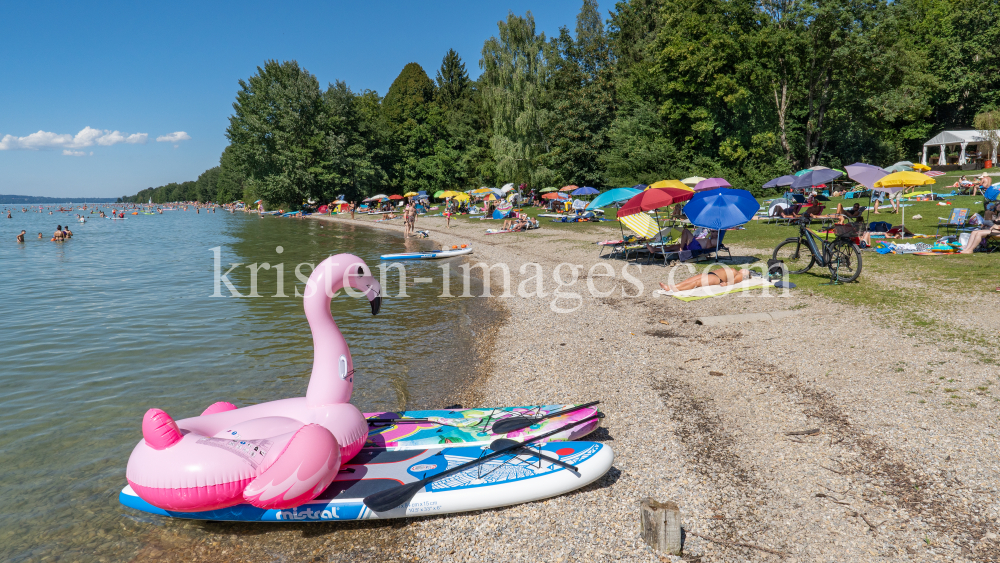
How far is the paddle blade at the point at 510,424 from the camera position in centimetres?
554

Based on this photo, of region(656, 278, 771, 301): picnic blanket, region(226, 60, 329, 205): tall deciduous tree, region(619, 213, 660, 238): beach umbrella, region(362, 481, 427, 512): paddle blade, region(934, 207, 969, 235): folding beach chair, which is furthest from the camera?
region(226, 60, 329, 205): tall deciduous tree

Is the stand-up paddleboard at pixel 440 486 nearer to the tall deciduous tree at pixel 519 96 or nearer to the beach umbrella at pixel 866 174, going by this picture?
the beach umbrella at pixel 866 174

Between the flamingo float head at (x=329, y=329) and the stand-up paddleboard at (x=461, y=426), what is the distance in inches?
30.5

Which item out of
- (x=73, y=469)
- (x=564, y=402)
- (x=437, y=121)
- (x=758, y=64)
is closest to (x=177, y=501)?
(x=73, y=469)

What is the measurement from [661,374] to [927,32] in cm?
5897

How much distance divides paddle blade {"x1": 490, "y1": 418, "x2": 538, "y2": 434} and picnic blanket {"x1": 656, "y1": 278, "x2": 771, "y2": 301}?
23.6 feet

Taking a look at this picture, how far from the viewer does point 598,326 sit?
10.3 metres

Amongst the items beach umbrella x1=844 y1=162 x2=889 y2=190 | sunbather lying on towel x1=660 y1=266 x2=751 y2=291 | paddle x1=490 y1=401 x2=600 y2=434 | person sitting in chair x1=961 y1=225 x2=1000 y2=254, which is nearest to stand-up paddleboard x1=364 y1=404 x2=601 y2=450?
paddle x1=490 y1=401 x2=600 y2=434

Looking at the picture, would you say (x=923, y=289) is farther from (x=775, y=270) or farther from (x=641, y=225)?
(x=641, y=225)

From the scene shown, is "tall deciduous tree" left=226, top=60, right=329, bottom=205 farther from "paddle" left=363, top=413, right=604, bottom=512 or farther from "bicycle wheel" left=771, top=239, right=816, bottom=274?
"paddle" left=363, top=413, right=604, bottom=512

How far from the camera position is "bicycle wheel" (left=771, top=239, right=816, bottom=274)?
12392mm

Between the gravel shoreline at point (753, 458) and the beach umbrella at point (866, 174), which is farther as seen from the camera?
the beach umbrella at point (866, 174)

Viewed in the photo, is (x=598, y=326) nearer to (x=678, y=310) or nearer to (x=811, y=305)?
(x=678, y=310)

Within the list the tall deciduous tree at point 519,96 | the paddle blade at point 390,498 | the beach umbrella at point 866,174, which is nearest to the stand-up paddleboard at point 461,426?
the paddle blade at point 390,498
